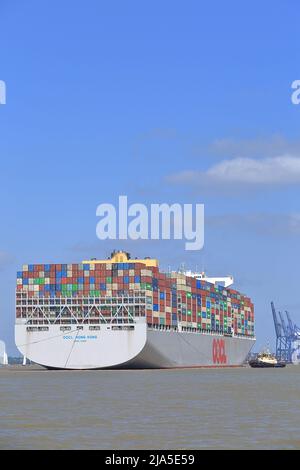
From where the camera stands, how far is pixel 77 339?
4513 inches

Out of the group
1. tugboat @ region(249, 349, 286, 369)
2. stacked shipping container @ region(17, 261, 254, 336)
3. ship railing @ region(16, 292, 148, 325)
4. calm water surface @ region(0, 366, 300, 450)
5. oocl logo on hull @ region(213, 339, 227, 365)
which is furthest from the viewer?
tugboat @ region(249, 349, 286, 369)

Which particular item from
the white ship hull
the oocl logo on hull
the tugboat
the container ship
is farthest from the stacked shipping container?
the tugboat

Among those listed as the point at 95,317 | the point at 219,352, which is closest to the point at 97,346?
the point at 95,317

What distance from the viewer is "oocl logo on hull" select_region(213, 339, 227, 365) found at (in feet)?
486

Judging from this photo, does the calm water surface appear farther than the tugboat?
No

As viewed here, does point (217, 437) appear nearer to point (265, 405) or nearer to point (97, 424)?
point (97, 424)

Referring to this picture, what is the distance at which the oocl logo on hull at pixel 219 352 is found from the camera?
148 metres

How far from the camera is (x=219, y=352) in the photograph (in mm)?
150875

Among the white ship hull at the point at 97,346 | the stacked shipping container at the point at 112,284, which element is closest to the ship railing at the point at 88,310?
the stacked shipping container at the point at 112,284

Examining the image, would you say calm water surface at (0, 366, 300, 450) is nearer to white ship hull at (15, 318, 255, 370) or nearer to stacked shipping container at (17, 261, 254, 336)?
white ship hull at (15, 318, 255, 370)

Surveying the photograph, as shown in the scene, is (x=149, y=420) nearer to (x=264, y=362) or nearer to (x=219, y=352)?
(x=219, y=352)

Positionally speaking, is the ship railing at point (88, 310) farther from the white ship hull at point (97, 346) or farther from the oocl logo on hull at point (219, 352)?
the oocl logo on hull at point (219, 352)

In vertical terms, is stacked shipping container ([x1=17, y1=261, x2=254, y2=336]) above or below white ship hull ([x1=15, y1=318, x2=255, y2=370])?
above
